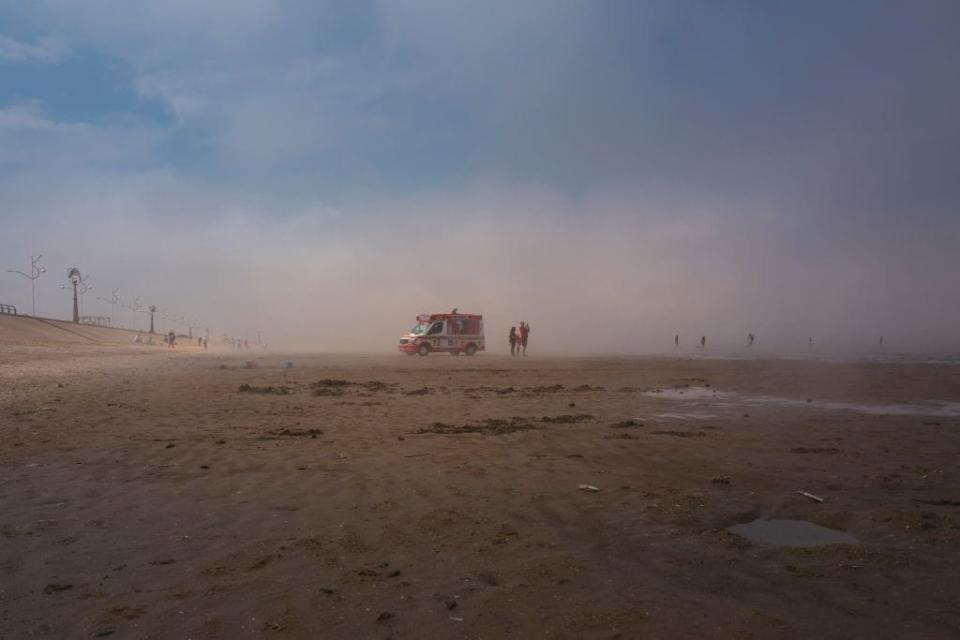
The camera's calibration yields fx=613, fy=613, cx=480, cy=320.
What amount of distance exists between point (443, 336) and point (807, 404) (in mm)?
31878

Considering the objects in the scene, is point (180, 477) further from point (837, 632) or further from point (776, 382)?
point (776, 382)

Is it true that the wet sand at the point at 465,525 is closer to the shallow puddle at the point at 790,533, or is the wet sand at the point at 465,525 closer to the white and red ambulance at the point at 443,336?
the shallow puddle at the point at 790,533

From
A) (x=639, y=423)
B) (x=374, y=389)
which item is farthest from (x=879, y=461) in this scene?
(x=374, y=389)

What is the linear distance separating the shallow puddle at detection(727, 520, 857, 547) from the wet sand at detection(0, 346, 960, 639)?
0.48 ft

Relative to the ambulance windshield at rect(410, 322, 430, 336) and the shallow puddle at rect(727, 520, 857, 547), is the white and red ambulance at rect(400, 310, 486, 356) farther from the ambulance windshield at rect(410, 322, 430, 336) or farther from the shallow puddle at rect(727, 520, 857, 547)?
the shallow puddle at rect(727, 520, 857, 547)

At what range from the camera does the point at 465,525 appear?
5406 mm

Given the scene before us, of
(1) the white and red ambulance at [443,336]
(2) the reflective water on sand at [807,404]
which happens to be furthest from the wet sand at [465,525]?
(1) the white and red ambulance at [443,336]

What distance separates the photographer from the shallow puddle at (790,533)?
513cm

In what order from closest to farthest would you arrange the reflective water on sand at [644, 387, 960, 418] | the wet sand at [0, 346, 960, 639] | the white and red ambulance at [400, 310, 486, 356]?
the wet sand at [0, 346, 960, 639] < the reflective water on sand at [644, 387, 960, 418] < the white and red ambulance at [400, 310, 486, 356]

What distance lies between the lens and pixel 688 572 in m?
4.41

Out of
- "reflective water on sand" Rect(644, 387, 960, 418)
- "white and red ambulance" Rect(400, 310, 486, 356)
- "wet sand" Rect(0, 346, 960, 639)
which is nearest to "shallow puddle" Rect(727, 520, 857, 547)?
"wet sand" Rect(0, 346, 960, 639)

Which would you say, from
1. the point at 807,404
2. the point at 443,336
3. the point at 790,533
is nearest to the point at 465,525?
the point at 790,533

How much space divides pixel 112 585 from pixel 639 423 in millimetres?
9181

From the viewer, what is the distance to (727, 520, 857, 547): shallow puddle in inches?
202
